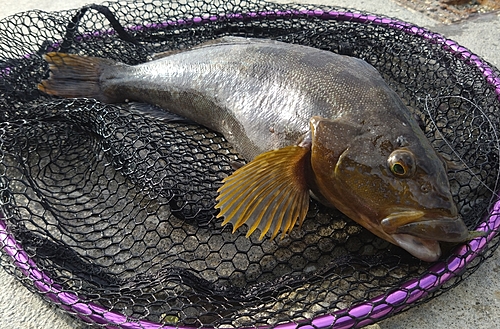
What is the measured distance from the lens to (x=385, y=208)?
182cm

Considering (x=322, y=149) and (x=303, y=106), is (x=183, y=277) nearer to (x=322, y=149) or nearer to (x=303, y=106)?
(x=322, y=149)

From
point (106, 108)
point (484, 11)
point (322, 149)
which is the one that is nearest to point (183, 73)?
point (106, 108)

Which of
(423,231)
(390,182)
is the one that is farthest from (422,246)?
(390,182)

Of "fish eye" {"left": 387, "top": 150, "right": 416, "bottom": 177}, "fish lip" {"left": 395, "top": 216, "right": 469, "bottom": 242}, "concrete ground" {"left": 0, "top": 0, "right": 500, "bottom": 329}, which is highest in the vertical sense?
"fish eye" {"left": 387, "top": 150, "right": 416, "bottom": 177}

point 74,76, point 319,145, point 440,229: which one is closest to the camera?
point 440,229

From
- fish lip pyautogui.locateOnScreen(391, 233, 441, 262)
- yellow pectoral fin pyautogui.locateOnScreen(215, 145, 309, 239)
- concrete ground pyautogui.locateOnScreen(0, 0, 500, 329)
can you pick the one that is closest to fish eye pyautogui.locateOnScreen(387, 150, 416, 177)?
fish lip pyautogui.locateOnScreen(391, 233, 441, 262)

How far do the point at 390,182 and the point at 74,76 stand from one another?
2274mm

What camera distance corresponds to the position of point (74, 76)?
3.02 metres

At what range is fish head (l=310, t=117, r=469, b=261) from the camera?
1754 millimetres

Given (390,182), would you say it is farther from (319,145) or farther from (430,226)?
(319,145)

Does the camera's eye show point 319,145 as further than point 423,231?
Yes

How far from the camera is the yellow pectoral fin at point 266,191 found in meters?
1.95

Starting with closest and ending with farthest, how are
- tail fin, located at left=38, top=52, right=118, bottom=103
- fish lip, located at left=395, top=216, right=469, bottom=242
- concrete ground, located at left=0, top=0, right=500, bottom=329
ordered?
fish lip, located at left=395, top=216, right=469, bottom=242, concrete ground, located at left=0, top=0, right=500, bottom=329, tail fin, located at left=38, top=52, right=118, bottom=103

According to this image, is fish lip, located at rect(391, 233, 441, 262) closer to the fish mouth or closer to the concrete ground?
the fish mouth
